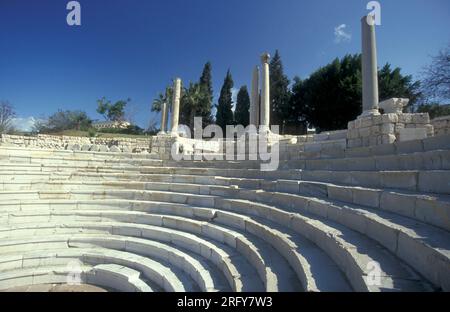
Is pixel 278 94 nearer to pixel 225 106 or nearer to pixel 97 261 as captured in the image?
pixel 225 106

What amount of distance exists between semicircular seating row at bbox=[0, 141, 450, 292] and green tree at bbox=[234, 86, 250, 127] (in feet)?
98.5

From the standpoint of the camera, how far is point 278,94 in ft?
130

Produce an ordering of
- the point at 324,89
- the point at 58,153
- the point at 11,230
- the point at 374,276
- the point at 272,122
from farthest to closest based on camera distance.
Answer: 1. the point at 272,122
2. the point at 324,89
3. the point at 58,153
4. the point at 11,230
5. the point at 374,276

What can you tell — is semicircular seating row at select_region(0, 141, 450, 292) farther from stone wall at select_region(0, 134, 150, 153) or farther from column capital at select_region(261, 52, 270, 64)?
stone wall at select_region(0, 134, 150, 153)

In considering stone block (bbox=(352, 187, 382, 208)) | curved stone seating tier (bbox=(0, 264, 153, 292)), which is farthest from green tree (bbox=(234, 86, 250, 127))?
stone block (bbox=(352, 187, 382, 208))

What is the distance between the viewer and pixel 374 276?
2.17 metres

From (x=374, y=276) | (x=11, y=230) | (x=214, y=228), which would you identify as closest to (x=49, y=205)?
(x=11, y=230)

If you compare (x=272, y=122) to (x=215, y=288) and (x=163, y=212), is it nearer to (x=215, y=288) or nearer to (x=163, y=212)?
(x=163, y=212)

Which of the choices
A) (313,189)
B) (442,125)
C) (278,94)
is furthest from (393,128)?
(278,94)

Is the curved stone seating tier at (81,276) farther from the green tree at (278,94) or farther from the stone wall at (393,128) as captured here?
the green tree at (278,94)

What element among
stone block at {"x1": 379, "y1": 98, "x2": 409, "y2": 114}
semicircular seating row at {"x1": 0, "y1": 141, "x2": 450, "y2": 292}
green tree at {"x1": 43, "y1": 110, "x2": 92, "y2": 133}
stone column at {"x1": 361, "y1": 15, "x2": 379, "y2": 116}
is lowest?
semicircular seating row at {"x1": 0, "y1": 141, "x2": 450, "y2": 292}

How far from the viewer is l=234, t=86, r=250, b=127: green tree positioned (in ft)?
128
